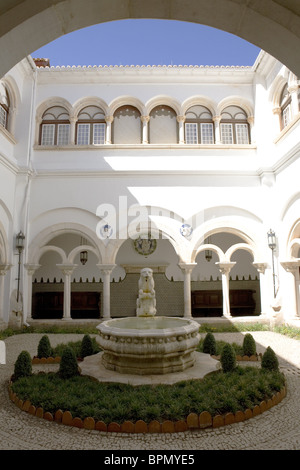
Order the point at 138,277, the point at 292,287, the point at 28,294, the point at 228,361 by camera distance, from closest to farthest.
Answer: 1. the point at 228,361
2. the point at 292,287
3. the point at 28,294
4. the point at 138,277

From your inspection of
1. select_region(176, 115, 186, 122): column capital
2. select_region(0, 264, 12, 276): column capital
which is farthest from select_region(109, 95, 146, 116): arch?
select_region(0, 264, 12, 276): column capital

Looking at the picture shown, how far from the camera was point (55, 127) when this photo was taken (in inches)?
544

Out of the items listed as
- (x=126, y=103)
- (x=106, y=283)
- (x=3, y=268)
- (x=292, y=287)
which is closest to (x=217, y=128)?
(x=126, y=103)

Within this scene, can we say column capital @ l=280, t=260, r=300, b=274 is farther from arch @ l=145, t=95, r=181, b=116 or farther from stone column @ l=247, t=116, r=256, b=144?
arch @ l=145, t=95, r=181, b=116

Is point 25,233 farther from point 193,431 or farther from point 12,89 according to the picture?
point 193,431

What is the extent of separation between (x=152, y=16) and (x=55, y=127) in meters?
12.1

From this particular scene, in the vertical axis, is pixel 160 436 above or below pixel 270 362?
below

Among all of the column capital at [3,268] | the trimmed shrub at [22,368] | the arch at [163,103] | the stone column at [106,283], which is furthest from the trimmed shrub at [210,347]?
the arch at [163,103]

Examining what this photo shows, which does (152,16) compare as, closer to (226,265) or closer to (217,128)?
(226,265)

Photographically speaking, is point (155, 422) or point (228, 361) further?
point (228, 361)

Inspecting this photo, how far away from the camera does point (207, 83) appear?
44.7 feet

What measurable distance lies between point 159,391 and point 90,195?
30.3 feet

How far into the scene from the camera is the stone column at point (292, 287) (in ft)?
36.7

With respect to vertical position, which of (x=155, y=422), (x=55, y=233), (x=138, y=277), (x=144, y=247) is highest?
(x=55, y=233)
